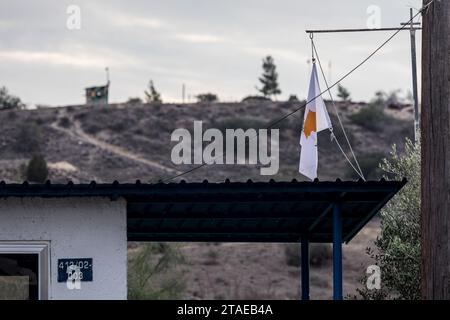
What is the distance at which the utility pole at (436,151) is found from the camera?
14.3 metres

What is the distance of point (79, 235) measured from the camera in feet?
52.5

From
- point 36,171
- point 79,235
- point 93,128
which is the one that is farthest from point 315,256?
point 79,235

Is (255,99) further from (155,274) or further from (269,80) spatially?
(155,274)

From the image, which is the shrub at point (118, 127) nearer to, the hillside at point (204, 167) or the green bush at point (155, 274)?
the hillside at point (204, 167)

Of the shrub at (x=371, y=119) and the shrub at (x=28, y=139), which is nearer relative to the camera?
the shrub at (x=28, y=139)

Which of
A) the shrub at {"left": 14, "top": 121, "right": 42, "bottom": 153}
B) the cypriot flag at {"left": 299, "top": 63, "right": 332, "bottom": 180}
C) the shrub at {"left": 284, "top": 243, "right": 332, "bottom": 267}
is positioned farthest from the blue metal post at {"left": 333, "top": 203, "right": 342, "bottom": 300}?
the shrub at {"left": 14, "top": 121, "right": 42, "bottom": 153}

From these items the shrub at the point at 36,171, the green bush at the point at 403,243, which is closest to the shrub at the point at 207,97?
the shrub at the point at 36,171

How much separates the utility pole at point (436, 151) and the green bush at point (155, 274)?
1039 inches

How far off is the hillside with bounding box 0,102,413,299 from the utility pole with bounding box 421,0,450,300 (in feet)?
121

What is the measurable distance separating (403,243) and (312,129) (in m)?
6.35
